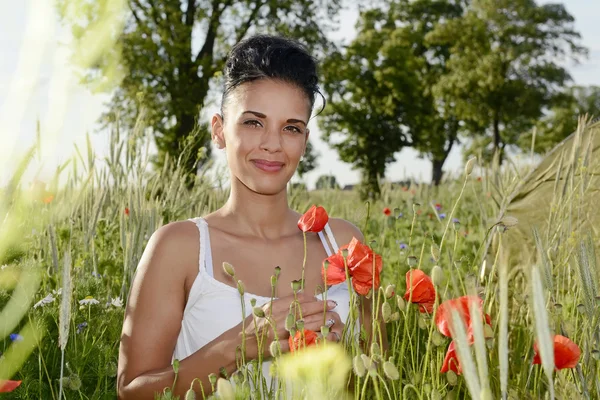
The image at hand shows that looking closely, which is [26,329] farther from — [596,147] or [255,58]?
[596,147]

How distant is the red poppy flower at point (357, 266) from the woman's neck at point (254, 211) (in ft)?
2.80

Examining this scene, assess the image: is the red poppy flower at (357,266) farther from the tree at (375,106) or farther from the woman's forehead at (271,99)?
the tree at (375,106)

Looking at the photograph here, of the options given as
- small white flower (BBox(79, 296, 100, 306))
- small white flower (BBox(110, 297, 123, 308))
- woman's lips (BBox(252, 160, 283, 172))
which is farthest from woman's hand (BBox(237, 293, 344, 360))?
small white flower (BBox(110, 297, 123, 308))

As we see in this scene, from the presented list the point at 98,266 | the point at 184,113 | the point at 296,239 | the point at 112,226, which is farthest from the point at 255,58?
the point at 184,113

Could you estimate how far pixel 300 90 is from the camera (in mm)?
2182

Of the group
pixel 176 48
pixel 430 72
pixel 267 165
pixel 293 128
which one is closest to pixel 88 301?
pixel 267 165

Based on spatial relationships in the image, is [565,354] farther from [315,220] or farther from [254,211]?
[254,211]

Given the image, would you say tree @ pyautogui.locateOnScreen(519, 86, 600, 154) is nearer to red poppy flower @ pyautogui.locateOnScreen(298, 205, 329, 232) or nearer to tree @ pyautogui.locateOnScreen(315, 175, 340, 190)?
tree @ pyautogui.locateOnScreen(315, 175, 340, 190)

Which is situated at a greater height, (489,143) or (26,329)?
(489,143)

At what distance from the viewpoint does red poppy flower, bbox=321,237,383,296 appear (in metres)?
1.38

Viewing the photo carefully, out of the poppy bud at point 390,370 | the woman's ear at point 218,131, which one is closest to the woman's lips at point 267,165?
the woman's ear at point 218,131

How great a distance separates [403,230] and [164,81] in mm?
14108

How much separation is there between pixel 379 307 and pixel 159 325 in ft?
2.22

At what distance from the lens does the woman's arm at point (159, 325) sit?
1.85 meters
